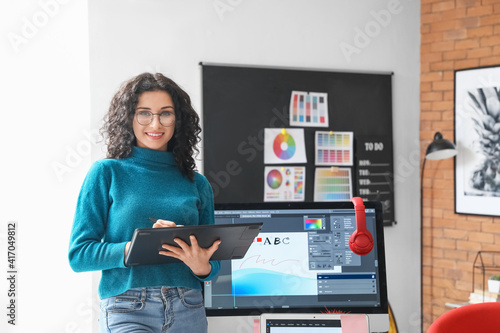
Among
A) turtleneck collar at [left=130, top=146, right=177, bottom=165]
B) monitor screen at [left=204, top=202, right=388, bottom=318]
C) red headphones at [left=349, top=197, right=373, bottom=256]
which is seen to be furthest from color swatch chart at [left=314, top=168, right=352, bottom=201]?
turtleneck collar at [left=130, top=146, right=177, bottom=165]

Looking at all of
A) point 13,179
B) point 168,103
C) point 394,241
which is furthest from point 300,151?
point 168,103

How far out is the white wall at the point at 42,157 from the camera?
2945 mm

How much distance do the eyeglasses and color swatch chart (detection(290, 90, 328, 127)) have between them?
2030 mm

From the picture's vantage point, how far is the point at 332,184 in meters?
3.87

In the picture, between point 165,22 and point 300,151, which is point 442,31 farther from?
point 165,22

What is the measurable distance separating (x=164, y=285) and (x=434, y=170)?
2.91 metres

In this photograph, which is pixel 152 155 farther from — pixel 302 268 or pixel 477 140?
pixel 477 140

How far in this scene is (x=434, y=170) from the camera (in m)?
4.10

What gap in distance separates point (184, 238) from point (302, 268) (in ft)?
1.92

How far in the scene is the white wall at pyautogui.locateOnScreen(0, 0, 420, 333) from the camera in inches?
117

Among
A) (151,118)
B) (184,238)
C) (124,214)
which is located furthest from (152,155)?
(184,238)

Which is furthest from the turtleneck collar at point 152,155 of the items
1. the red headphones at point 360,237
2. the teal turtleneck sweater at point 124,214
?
the red headphones at point 360,237

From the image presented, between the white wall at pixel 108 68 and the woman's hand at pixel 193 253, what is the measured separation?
1.62 meters

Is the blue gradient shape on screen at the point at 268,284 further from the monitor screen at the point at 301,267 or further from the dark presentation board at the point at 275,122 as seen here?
the dark presentation board at the point at 275,122
